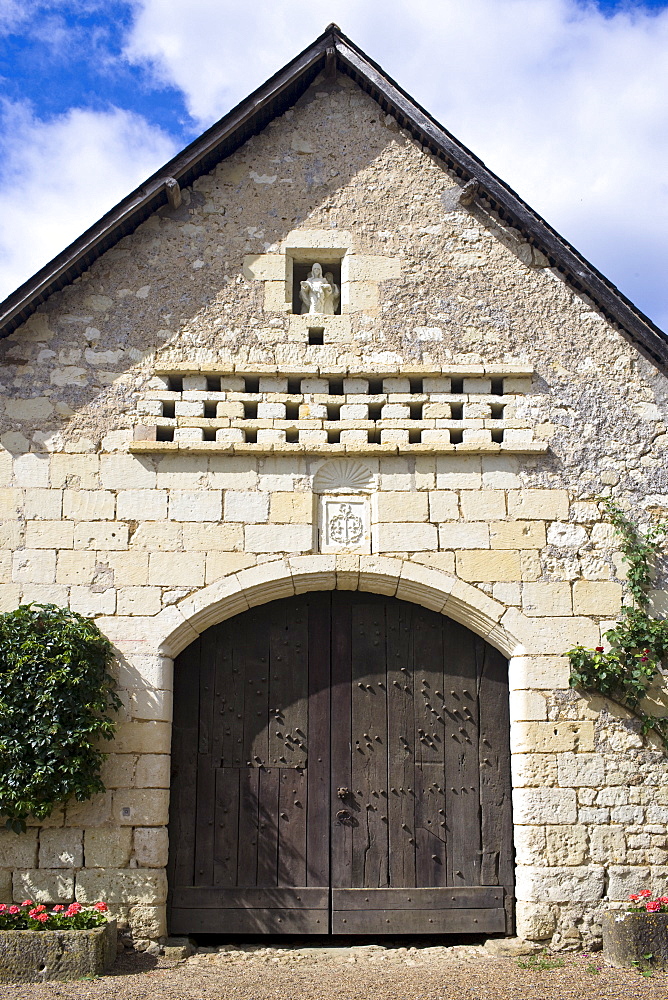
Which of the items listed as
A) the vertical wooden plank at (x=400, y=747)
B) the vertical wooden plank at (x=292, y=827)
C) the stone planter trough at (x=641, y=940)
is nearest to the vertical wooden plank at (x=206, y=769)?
the vertical wooden plank at (x=292, y=827)

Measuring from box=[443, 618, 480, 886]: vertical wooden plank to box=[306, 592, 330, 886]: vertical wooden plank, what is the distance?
665mm

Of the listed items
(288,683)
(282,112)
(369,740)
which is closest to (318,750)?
(369,740)

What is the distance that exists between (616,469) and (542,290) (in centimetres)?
132

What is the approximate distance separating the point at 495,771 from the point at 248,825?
1.51 metres

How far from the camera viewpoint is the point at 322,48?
6.54 metres

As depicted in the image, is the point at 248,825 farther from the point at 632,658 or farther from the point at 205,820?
the point at 632,658

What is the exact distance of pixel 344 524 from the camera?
5.90 meters

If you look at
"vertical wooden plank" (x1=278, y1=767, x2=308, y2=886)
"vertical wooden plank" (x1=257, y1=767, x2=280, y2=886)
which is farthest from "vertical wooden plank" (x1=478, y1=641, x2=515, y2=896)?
"vertical wooden plank" (x1=257, y1=767, x2=280, y2=886)

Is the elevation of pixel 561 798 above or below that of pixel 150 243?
below

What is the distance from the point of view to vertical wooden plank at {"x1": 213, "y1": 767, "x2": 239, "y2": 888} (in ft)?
18.4

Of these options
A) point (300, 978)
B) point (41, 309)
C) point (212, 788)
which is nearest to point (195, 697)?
point (212, 788)

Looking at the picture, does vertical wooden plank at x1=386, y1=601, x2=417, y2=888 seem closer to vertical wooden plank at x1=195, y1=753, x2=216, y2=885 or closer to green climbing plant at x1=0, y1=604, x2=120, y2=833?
vertical wooden plank at x1=195, y1=753, x2=216, y2=885

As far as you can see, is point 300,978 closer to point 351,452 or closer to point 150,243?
point 351,452

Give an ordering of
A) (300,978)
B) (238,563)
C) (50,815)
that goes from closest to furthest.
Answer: (300,978) → (50,815) → (238,563)
